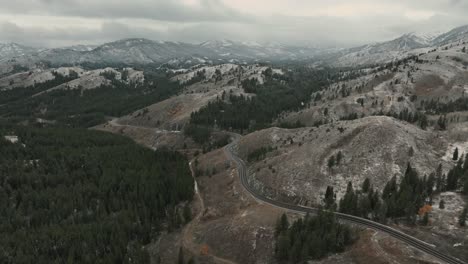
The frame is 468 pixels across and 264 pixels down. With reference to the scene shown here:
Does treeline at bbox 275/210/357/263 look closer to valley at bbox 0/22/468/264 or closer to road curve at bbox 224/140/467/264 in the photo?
valley at bbox 0/22/468/264

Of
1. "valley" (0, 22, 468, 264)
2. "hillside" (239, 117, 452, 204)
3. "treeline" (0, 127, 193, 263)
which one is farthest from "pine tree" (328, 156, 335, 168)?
"treeline" (0, 127, 193, 263)

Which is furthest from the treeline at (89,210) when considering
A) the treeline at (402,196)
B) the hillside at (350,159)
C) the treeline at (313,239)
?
the treeline at (402,196)

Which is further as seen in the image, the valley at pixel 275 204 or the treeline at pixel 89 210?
the treeline at pixel 89 210

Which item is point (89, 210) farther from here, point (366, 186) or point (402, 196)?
point (402, 196)

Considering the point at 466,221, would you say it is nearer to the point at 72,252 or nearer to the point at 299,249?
the point at 299,249

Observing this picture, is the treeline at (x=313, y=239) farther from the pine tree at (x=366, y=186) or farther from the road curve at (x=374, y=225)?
the pine tree at (x=366, y=186)
